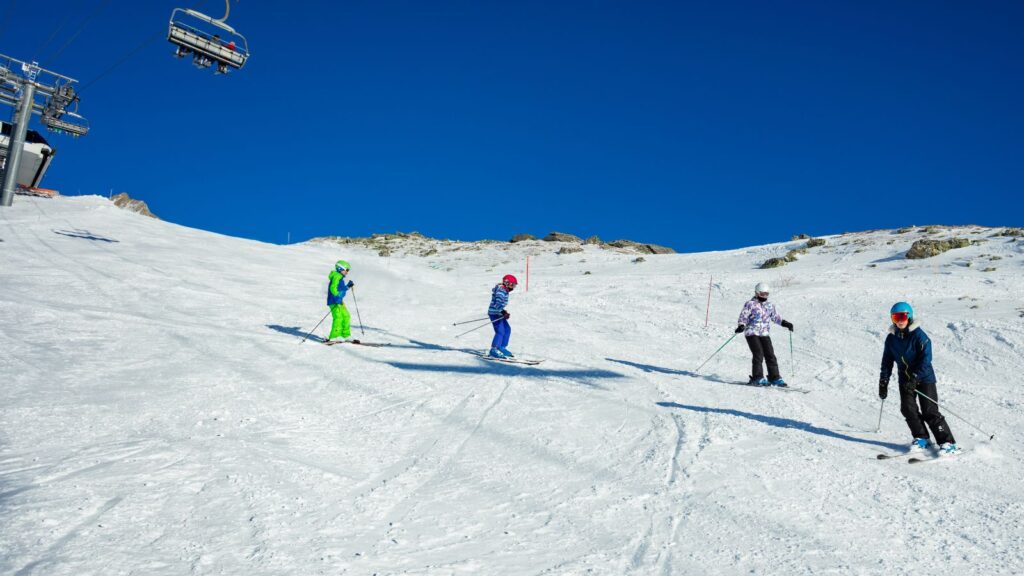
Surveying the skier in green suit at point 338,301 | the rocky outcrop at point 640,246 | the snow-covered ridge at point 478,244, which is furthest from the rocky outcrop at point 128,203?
the skier in green suit at point 338,301

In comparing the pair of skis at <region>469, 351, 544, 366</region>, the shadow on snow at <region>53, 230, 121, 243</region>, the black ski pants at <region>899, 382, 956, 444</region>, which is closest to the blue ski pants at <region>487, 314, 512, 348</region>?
the pair of skis at <region>469, 351, 544, 366</region>

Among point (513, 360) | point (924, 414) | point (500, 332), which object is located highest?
point (500, 332)

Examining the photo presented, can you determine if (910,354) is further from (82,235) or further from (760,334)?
→ (82,235)

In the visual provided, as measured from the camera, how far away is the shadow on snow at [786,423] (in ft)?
23.1

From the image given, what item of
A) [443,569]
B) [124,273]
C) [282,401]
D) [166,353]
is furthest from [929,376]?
[124,273]

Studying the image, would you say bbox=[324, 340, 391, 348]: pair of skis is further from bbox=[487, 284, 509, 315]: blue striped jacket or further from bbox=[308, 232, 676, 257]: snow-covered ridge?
bbox=[308, 232, 676, 257]: snow-covered ridge

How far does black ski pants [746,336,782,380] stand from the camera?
10102 mm

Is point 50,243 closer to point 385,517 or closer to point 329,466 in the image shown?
point 329,466

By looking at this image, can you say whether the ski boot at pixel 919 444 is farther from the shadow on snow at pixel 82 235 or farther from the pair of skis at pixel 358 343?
the shadow on snow at pixel 82 235

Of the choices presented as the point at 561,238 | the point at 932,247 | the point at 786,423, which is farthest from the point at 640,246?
the point at 786,423

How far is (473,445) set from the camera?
6.64m

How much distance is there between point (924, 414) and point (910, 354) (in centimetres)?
66

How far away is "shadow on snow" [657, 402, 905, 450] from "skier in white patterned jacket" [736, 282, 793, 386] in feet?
6.73

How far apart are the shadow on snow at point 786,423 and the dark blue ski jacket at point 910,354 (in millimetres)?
758
